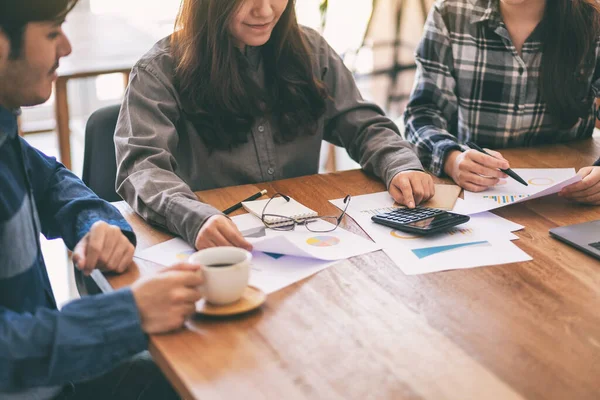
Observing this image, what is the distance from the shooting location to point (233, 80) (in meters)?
1.63

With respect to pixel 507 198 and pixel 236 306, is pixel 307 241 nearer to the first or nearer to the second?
pixel 236 306

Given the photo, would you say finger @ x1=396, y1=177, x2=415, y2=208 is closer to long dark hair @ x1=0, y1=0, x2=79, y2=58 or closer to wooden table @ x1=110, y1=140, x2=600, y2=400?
wooden table @ x1=110, y1=140, x2=600, y2=400

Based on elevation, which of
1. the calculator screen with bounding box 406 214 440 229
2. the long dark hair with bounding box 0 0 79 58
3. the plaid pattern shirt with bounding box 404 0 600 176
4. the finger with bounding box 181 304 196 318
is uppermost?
the long dark hair with bounding box 0 0 79 58

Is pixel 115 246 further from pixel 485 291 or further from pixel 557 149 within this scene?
pixel 557 149

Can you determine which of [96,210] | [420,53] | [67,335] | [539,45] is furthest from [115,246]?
[539,45]

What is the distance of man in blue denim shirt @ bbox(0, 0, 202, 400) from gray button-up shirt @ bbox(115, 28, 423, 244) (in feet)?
0.38

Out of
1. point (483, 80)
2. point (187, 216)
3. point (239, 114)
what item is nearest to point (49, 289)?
point (187, 216)

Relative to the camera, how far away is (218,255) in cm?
110

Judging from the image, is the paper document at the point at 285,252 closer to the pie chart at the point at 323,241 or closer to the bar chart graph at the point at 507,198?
the pie chart at the point at 323,241

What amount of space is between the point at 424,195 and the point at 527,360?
0.60 meters

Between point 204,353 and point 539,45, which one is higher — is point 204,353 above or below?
below

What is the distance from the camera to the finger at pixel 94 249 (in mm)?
1172

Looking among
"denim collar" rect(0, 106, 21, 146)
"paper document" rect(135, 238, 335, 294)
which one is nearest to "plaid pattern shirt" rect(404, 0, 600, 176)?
"paper document" rect(135, 238, 335, 294)

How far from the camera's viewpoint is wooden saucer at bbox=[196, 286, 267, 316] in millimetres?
1037
